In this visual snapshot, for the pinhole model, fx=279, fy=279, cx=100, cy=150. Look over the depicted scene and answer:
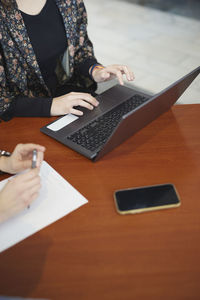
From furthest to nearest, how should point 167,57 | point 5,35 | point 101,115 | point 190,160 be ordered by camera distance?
point 167,57, point 5,35, point 101,115, point 190,160

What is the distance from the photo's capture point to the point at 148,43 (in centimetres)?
299

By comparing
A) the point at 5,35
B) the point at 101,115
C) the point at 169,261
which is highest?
the point at 5,35

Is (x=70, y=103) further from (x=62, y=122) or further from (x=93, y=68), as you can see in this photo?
(x=93, y=68)

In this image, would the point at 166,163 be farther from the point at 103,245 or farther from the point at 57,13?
the point at 57,13

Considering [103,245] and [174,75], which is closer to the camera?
[103,245]

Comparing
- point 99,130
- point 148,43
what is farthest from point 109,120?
point 148,43

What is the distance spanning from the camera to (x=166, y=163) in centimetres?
80

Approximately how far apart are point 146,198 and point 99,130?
30 centimetres

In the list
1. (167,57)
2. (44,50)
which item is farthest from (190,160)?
(167,57)

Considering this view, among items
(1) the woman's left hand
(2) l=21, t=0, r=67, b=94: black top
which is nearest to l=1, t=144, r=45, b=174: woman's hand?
(1) the woman's left hand

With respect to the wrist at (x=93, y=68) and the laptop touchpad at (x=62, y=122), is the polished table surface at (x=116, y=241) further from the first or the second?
the wrist at (x=93, y=68)

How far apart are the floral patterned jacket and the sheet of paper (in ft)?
1.33

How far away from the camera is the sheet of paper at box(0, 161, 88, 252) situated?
0.65 metres

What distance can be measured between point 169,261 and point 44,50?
998 mm
